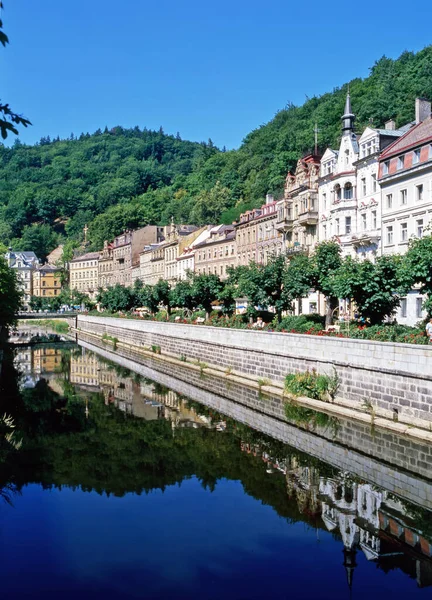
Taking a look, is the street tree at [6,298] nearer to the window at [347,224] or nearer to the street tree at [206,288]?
the street tree at [206,288]

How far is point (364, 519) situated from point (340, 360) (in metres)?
11.1

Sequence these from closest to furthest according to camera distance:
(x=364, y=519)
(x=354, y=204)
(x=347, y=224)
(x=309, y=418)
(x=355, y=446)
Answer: (x=364, y=519), (x=355, y=446), (x=309, y=418), (x=354, y=204), (x=347, y=224)

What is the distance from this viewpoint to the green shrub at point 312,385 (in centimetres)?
2633

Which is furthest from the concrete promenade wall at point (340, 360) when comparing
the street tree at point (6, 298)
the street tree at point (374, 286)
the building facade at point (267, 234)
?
the building facade at point (267, 234)

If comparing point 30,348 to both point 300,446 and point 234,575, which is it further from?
point 234,575

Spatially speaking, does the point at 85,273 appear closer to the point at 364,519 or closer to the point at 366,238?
the point at 366,238

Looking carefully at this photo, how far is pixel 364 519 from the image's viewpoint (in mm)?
15273

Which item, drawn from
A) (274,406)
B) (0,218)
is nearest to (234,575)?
(274,406)

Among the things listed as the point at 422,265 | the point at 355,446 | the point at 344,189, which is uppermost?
the point at 344,189

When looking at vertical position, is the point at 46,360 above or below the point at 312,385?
below

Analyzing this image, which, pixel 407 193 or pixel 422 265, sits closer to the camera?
pixel 422 265

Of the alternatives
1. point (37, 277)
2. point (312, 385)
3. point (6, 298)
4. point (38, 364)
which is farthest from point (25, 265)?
point (312, 385)

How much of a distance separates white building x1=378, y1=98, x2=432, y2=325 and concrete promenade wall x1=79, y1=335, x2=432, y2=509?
15.2 meters

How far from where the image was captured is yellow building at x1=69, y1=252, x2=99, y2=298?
146 m
